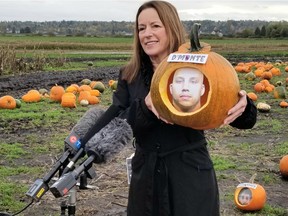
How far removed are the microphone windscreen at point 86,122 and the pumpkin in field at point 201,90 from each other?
0.41m

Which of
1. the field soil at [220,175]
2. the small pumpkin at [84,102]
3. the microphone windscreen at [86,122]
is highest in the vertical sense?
the microphone windscreen at [86,122]

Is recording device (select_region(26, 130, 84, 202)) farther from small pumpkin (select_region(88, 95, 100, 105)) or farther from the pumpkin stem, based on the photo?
small pumpkin (select_region(88, 95, 100, 105))

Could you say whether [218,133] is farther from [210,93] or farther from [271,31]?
[271,31]

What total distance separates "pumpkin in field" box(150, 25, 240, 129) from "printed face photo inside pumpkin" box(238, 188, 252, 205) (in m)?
2.49

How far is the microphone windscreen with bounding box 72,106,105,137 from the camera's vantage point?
9.89ft

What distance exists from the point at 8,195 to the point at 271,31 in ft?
276

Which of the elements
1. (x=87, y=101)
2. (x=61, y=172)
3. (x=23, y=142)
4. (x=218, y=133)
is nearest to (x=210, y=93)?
(x=61, y=172)

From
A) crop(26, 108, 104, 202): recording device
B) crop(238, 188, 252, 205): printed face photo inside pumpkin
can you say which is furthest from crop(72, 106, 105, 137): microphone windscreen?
crop(238, 188, 252, 205): printed face photo inside pumpkin

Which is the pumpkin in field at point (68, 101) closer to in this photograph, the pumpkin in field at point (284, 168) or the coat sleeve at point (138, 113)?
the pumpkin in field at point (284, 168)

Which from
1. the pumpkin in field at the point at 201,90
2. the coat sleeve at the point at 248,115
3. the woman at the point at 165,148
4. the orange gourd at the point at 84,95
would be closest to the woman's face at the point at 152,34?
the woman at the point at 165,148

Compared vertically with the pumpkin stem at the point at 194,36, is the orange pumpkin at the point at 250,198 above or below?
below

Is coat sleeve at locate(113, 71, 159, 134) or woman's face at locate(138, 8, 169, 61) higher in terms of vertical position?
woman's face at locate(138, 8, 169, 61)

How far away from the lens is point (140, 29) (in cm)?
323

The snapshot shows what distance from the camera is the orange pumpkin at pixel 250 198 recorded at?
5.24m
